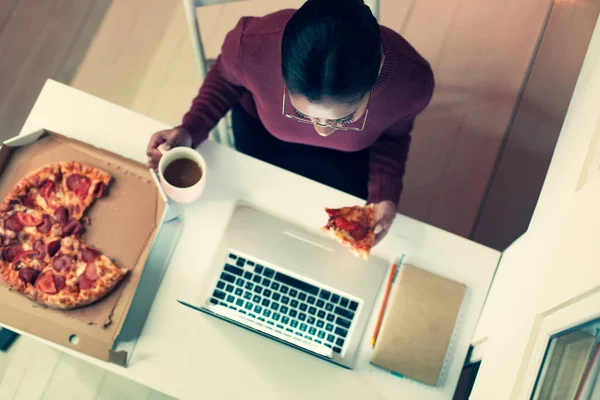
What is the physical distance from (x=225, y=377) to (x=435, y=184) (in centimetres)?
107

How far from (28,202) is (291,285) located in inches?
21.4

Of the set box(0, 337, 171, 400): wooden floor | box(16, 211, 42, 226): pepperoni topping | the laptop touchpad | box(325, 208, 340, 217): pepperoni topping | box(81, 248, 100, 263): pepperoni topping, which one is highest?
box(325, 208, 340, 217): pepperoni topping

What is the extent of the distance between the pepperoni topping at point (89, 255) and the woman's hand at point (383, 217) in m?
0.55

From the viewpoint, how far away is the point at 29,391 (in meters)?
1.62

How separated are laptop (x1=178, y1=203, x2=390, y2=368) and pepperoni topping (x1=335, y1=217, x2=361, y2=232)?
0.07 m

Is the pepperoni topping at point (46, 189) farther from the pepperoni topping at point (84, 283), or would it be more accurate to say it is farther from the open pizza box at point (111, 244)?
the pepperoni topping at point (84, 283)

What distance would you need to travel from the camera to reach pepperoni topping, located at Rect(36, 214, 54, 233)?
1.01 metres

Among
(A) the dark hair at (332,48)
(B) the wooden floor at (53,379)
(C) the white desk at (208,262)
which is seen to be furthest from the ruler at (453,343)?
(B) the wooden floor at (53,379)

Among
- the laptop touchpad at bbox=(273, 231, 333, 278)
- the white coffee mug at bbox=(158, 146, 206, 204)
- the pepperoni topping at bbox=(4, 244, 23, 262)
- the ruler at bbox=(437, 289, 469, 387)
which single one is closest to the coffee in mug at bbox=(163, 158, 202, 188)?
the white coffee mug at bbox=(158, 146, 206, 204)

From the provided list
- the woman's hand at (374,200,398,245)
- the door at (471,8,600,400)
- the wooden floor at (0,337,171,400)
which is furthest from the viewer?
the wooden floor at (0,337,171,400)

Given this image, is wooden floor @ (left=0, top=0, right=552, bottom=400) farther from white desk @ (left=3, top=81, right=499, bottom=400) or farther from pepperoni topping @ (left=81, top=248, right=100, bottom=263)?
pepperoni topping @ (left=81, top=248, right=100, bottom=263)

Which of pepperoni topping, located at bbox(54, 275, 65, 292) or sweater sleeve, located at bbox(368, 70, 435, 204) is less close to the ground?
sweater sleeve, located at bbox(368, 70, 435, 204)

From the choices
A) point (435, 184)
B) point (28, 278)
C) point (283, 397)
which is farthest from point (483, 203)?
point (28, 278)

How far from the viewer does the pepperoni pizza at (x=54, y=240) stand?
3.15ft
